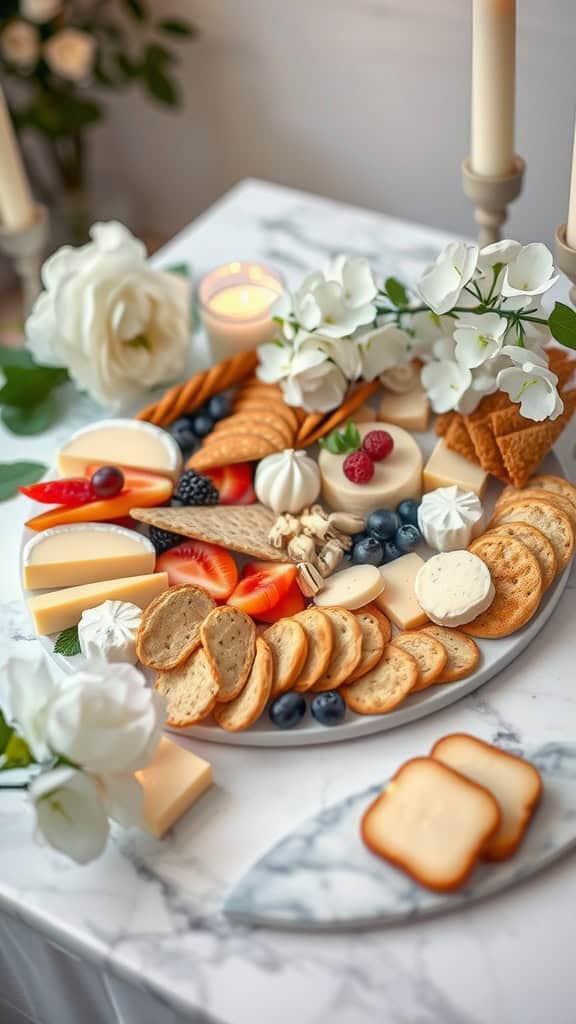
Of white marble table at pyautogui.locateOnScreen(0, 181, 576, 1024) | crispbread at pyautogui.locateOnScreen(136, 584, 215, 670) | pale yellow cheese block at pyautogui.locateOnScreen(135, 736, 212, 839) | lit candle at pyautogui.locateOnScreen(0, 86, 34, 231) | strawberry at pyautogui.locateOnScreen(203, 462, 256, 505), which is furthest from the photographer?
lit candle at pyautogui.locateOnScreen(0, 86, 34, 231)

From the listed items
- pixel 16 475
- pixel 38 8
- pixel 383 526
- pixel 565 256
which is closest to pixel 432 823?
pixel 383 526

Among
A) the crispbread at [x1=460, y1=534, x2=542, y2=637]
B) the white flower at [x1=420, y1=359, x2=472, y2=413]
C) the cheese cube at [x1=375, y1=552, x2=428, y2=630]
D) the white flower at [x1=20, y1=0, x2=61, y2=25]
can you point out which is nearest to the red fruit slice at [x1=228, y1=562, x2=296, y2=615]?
the cheese cube at [x1=375, y1=552, x2=428, y2=630]

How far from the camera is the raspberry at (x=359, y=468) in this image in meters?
1.34

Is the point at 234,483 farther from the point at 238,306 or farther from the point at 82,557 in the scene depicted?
the point at 238,306

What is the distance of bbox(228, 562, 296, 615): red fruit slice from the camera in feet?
4.04

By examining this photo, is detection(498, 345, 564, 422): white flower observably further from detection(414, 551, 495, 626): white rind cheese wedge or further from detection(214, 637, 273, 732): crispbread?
detection(214, 637, 273, 732): crispbread

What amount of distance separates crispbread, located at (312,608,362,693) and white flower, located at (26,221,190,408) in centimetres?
55

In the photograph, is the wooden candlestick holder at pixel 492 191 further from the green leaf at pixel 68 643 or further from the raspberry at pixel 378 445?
the green leaf at pixel 68 643

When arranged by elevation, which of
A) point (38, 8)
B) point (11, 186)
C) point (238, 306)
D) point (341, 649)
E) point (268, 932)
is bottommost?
point (268, 932)

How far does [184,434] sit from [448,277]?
17.5 inches

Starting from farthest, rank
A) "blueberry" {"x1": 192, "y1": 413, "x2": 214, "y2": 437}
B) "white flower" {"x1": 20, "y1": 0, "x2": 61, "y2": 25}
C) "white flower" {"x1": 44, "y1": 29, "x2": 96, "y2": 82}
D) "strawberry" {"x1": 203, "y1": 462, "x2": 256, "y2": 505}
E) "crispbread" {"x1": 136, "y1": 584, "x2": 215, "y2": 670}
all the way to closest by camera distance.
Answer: "white flower" {"x1": 44, "y1": 29, "x2": 96, "y2": 82}, "white flower" {"x1": 20, "y1": 0, "x2": 61, "y2": 25}, "blueberry" {"x1": 192, "y1": 413, "x2": 214, "y2": 437}, "strawberry" {"x1": 203, "y1": 462, "x2": 256, "y2": 505}, "crispbread" {"x1": 136, "y1": 584, "x2": 215, "y2": 670}

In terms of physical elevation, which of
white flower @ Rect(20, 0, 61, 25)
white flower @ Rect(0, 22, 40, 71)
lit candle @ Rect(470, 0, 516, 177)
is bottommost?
white flower @ Rect(0, 22, 40, 71)

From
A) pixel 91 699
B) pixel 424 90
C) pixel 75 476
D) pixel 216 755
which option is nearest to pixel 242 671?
pixel 216 755

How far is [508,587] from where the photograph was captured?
1.23 m
